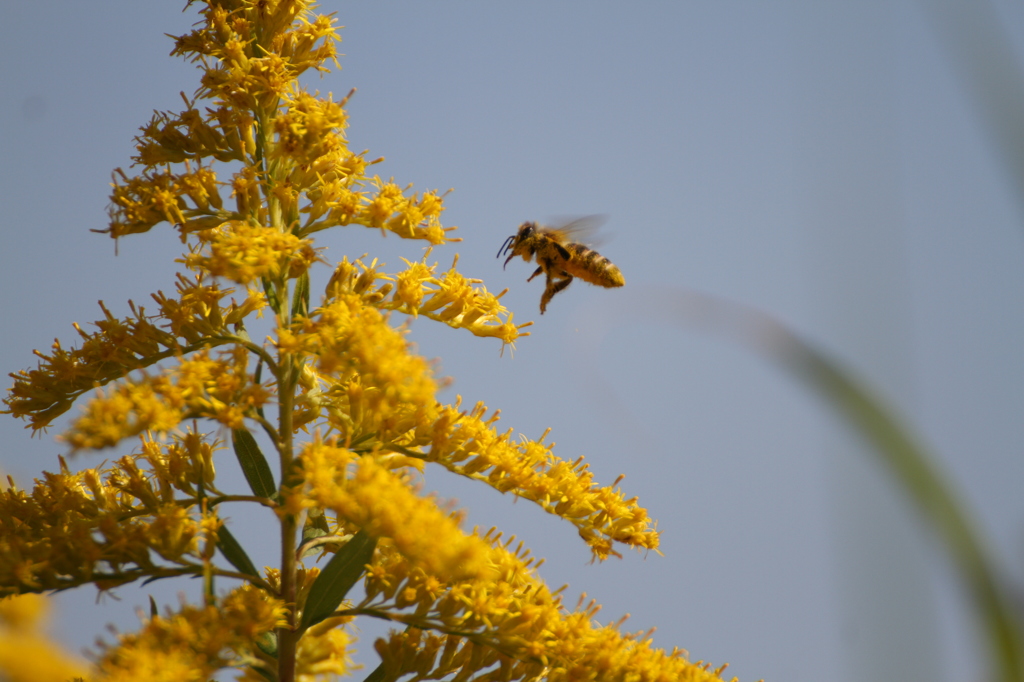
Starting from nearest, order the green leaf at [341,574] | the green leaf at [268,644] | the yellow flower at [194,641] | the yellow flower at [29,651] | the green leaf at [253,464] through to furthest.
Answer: the yellow flower at [194,641]
the green leaf at [341,574]
the green leaf at [268,644]
the green leaf at [253,464]
the yellow flower at [29,651]

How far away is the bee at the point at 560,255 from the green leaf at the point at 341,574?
7.85 feet

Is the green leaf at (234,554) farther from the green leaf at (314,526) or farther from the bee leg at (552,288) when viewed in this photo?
the bee leg at (552,288)

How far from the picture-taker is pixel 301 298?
379 centimetres

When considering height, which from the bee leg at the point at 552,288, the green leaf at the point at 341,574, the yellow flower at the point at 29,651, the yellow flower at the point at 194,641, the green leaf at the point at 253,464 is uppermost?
the bee leg at the point at 552,288

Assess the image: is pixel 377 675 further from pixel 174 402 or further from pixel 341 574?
pixel 174 402

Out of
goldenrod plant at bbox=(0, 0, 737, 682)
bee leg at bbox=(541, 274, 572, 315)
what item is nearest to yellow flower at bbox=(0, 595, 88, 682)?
goldenrod plant at bbox=(0, 0, 737, 682)

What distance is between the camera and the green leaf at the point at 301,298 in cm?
379

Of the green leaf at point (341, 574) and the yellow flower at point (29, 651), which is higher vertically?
the green leaf at point (341, 574)

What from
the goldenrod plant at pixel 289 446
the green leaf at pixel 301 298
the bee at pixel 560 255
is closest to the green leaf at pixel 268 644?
the goldenrod plant at pixel 289 446

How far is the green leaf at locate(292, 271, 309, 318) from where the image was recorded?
12.4 feet

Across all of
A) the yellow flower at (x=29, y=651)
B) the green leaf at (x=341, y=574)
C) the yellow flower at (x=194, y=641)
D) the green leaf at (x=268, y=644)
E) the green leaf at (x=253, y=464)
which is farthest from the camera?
the yellow flower at (x=29, y=651)

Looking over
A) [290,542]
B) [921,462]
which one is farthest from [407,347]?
[921,462]

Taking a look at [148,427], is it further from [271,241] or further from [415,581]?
[415,581]

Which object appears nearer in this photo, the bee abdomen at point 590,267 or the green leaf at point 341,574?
the green leaf at point 341,574
